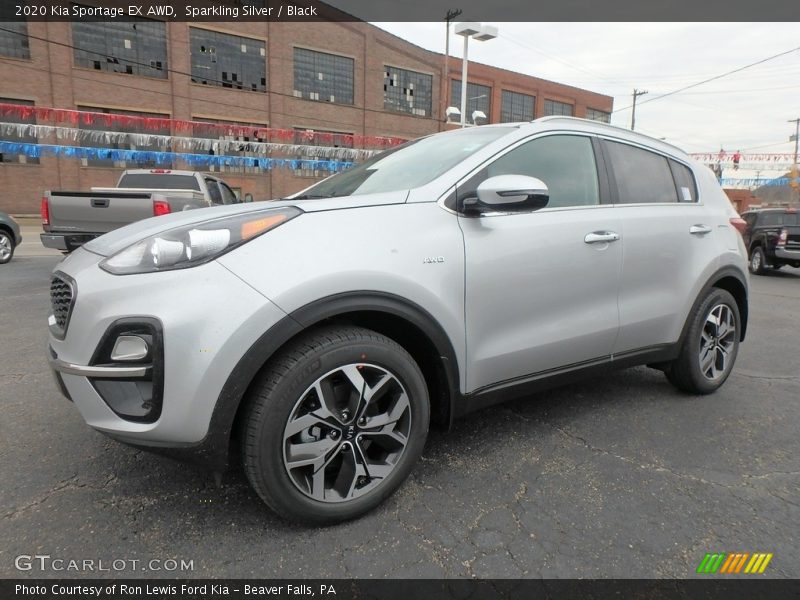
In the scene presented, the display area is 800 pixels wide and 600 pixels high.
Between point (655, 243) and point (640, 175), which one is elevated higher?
point (640, 175)

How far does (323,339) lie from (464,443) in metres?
1.27

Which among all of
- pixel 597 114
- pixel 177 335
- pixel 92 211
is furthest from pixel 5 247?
pixel 597 114

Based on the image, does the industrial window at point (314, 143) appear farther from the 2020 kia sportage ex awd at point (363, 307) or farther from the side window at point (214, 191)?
the 2020 kia sportage ex awd at point (363, 307)

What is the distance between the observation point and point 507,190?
2.29 meters

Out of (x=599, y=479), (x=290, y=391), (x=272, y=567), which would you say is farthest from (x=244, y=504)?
(x=599, y=479)

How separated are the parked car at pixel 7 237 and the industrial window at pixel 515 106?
4188 cm

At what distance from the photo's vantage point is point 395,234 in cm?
218

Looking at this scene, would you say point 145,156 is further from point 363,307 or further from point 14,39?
point 363,307

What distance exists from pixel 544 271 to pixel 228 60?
3507cm

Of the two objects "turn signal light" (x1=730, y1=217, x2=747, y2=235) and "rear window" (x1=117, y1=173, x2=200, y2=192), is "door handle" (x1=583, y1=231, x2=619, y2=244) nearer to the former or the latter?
"turn signal light" (x1=730, y1=217, x2=747, y2=235)

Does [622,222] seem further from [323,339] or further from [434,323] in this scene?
[323,339]

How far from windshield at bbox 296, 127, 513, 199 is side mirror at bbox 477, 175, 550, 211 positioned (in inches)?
11.9

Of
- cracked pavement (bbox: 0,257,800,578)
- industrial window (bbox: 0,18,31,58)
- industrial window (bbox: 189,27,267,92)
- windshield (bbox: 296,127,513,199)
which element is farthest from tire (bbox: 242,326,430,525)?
industrial window (bbox: 0,18,31,58)

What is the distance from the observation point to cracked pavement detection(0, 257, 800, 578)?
1.95 meters
